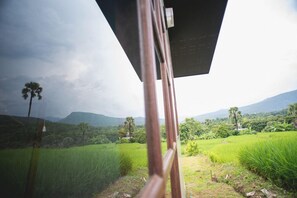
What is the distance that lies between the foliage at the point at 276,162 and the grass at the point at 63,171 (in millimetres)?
2954

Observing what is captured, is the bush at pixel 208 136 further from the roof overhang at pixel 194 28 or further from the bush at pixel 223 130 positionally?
the roof overhang at pixel 194 28

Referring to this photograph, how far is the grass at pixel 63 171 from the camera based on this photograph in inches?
32.6

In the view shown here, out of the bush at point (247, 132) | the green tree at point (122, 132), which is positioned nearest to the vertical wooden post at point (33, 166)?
the green tree at point (122, 132)

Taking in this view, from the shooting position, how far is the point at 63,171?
2.97 ft

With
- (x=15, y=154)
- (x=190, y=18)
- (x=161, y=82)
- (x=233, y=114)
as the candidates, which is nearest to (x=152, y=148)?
(x=161, y=82)

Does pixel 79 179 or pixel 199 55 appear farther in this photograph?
pixel 199 55

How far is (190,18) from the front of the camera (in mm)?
2066

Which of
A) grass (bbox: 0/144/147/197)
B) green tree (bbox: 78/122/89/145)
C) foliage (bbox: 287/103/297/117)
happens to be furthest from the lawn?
foliage (bbox: 287/103/297/117)

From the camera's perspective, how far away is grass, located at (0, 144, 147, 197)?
0.83 m

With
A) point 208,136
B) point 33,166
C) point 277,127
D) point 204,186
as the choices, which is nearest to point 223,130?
point 208,136

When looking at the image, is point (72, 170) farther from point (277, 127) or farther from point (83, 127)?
point (277, 127)

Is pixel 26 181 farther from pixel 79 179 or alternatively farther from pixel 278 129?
pixel 278 129

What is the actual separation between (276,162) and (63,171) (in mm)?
3404

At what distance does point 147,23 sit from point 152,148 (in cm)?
25
